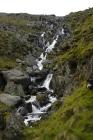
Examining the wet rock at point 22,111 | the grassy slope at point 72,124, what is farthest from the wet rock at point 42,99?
the grassy slope at point 72,124

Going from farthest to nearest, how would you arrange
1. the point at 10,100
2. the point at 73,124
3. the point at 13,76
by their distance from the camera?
the point at 13,76
the point at 10,100
the point at 73,124

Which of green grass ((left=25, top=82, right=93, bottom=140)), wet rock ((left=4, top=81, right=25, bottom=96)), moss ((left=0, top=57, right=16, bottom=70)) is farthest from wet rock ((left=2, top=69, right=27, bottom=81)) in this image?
green grass ((left=25, top=82, right=93, bottom=140))

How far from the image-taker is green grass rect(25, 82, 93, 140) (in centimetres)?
4543

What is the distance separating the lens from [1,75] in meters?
116

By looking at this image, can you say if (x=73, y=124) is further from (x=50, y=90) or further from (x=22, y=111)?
→ (x=50, y=90)

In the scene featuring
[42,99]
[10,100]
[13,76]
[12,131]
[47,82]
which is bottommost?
[47,82]

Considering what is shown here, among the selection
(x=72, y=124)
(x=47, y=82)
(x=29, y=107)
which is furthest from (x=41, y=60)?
(x=72, y=124)

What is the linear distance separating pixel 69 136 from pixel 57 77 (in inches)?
2474

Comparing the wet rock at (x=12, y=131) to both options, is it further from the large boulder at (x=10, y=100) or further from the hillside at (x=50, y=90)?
the large boulder at (x=10, y=100)

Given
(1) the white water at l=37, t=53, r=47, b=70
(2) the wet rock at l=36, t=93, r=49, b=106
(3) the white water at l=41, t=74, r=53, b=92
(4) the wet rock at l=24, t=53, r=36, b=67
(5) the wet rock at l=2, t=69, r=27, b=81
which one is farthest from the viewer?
(4) the wet rock at l=24, t=53, r=36, b=67

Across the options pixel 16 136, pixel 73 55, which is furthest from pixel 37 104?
pixel 16 136

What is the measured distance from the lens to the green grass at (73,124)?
4543 cm

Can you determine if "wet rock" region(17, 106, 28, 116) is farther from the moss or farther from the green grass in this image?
the moss

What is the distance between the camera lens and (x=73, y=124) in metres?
51.7
